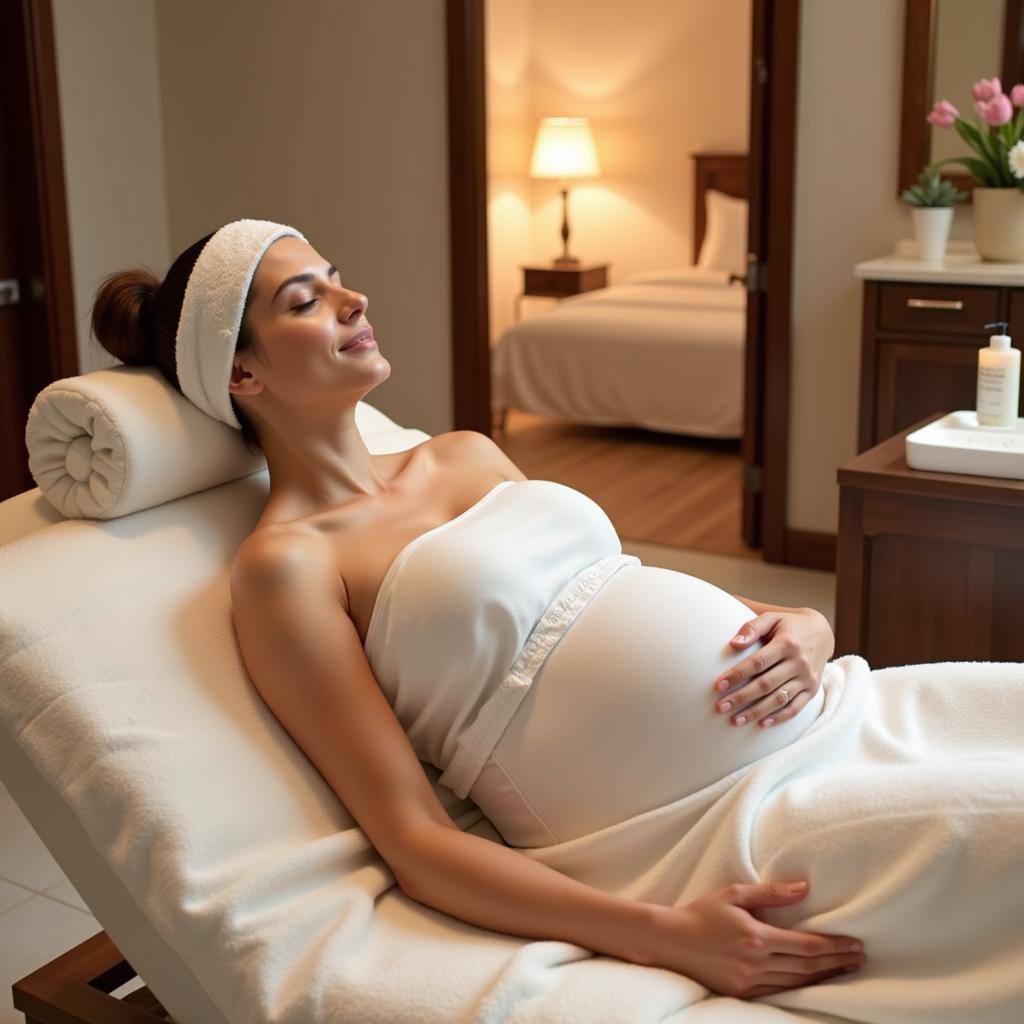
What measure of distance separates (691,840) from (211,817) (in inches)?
18.4

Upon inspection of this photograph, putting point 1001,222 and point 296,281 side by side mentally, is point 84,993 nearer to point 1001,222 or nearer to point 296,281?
point 296,281

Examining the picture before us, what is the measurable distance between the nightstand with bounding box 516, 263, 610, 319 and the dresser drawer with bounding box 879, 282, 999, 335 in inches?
132

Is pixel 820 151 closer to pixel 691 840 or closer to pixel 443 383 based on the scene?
pixel 443 383

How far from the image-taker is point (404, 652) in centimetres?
146

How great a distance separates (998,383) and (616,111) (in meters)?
5.03

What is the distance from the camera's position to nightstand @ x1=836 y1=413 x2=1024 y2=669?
2299 mm

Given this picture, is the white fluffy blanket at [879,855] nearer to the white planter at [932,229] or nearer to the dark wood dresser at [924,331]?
the dark wood dresser at [924,331]

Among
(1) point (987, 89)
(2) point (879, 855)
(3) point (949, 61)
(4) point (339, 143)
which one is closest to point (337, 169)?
(4) point (339, 143)

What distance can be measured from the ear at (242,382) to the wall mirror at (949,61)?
2.62 m

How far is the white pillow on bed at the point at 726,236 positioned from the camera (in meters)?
6.51

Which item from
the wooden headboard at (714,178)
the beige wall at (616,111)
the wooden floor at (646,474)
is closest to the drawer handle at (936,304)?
the wooden floor at (646,474)

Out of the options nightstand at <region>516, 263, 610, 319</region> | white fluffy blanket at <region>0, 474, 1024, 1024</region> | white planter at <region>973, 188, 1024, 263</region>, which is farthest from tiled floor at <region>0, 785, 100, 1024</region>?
nightstand at <region>516, 263, 610, 319</region>

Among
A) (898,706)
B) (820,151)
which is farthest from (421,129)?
(898,706)

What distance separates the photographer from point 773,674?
1.51 m
